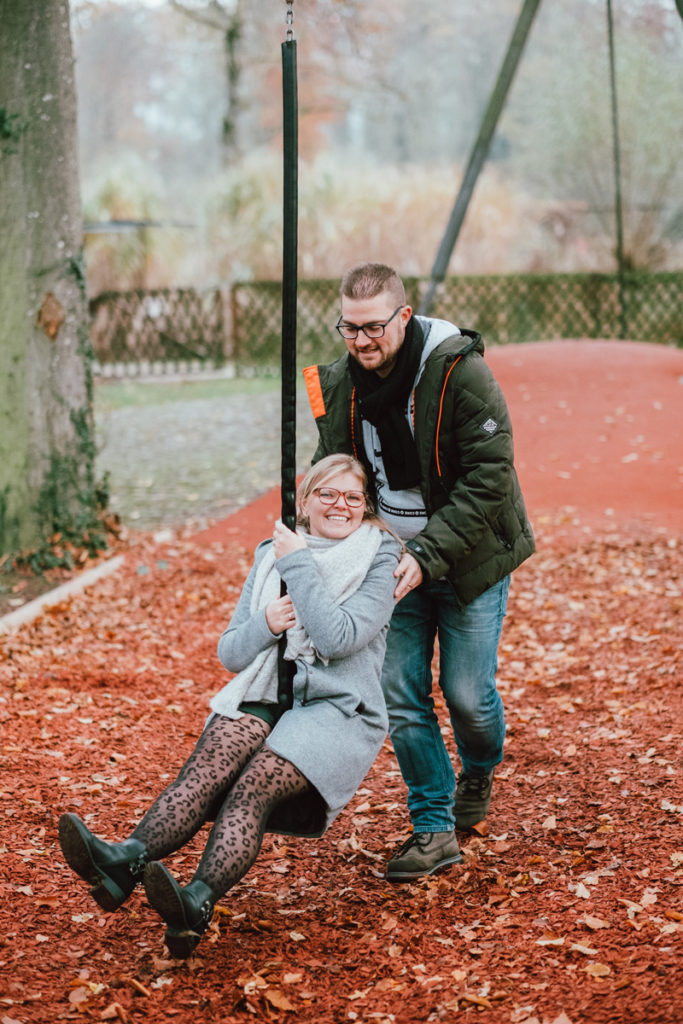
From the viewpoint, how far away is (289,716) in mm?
3127

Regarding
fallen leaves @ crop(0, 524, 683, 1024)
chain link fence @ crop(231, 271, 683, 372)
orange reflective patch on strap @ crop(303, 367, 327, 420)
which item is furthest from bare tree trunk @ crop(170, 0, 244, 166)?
orange reflective patch on strap @ crop(303, 367, 327, 420)

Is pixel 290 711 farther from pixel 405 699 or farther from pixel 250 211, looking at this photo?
pixel 250 211

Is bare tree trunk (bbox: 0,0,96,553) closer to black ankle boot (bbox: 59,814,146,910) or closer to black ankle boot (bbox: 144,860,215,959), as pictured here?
black ankle boot (bbox: 59,814,146,910)

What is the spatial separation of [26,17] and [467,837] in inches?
228

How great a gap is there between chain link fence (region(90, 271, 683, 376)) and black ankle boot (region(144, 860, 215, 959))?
15892mm

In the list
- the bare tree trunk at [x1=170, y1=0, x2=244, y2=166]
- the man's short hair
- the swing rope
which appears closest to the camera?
the swing rope

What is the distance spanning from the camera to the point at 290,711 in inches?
124

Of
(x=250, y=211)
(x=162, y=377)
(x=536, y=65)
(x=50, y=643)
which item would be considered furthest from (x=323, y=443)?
(x=536, y=65)

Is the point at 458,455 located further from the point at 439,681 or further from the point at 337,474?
the point at 439,681

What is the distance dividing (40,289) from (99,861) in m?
5.21

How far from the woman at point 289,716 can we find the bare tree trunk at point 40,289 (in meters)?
4.46

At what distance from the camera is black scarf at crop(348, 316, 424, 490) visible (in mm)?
3248

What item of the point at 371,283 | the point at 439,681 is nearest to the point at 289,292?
the point at 371,283

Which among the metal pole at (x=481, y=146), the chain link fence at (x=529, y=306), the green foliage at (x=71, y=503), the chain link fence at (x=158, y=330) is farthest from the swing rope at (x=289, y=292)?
the chain link fence at (x=158, y=330)
